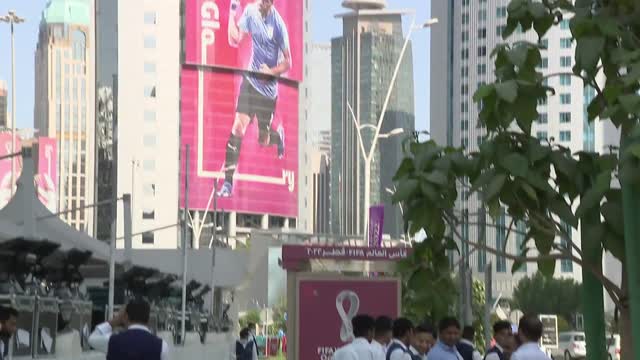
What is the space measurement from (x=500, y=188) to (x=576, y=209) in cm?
25

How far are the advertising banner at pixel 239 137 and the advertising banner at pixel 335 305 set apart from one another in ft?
444

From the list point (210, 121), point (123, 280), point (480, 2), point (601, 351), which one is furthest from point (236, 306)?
point (601, 351)

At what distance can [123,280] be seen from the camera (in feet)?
145

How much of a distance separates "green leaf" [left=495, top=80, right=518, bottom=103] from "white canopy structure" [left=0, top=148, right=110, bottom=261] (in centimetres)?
3062

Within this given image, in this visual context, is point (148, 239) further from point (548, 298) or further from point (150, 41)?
point (548, 298)

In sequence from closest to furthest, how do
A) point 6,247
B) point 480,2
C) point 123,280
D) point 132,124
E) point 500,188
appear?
point 500,188 → point 6,247 → point 123,280 → point 132,124 → point 480,2

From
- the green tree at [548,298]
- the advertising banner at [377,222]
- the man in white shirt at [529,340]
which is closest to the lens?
the man in white shirt at [529,340]

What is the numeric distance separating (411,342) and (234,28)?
145 metres

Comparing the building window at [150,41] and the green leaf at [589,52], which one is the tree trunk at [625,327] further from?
the building window at [150,41]

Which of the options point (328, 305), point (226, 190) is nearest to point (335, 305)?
point (328, 305)

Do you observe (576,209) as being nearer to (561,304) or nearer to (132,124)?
(561,304)

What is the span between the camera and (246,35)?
6265 inches

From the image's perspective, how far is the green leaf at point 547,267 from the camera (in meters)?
5.82

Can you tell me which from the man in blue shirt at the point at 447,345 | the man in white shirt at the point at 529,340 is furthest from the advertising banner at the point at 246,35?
the man in white shirt at the point at 529,340
